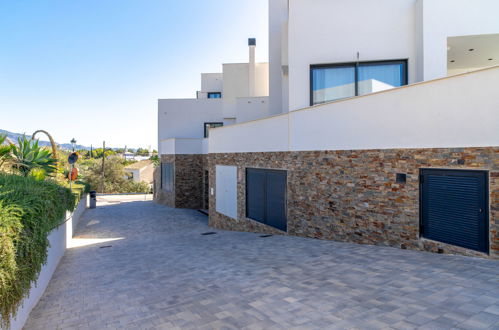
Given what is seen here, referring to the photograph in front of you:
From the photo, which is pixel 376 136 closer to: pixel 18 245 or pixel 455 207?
pixel 455 207

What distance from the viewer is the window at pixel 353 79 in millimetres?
9781

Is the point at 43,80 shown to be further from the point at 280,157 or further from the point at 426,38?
the point at 426,38

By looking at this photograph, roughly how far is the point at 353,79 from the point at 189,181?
13950 millimetres

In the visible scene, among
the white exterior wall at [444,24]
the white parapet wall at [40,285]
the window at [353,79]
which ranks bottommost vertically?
the white parapet wall at [40,285]

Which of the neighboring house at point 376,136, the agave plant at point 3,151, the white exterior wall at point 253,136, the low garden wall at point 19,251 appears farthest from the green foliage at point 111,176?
the low garden wall at point 19,251

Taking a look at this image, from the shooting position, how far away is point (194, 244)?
30.6 ft

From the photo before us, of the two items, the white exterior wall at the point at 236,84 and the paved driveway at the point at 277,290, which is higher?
the white exterior wall at the point at 236,84

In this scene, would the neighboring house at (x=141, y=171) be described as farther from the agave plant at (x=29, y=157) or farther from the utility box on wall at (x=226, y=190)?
the agave plant at (x=29, y=157)

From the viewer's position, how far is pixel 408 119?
6.26 meters

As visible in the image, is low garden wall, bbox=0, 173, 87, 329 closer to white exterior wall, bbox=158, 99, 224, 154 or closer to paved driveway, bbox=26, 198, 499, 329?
paved driveway, bbox=26, 198, 499, 329

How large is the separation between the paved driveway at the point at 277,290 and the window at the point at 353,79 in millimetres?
5070

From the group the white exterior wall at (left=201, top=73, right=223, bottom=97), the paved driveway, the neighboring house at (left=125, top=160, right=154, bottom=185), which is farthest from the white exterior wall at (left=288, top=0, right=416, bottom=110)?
the neighboring house at (left=125, top=160, right=154, bottom=185)

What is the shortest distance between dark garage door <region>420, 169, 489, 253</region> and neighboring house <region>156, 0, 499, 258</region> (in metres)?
0.02

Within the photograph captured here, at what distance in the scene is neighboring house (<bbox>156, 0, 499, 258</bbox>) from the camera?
5.42m
